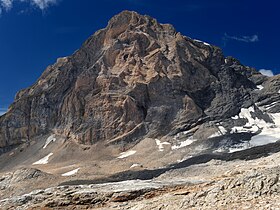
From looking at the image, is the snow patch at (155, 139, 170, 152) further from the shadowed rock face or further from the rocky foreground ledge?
the rocky foreground ledge

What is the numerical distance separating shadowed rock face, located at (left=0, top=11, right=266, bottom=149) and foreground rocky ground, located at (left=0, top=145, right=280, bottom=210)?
11105 centimetres

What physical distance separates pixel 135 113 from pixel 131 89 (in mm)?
9740

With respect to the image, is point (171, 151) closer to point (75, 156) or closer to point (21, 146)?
point (75, 156)

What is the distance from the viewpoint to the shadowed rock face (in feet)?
466

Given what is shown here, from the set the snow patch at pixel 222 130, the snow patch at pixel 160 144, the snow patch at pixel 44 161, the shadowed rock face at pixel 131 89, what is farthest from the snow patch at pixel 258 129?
the snow patch at pixel 44 161

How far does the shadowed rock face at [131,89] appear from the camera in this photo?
142 m

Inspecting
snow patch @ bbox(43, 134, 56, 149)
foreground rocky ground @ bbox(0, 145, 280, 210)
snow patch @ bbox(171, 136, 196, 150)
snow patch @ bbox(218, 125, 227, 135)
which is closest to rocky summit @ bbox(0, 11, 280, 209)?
snow patch @ bbox(171, 136, 196, 150)

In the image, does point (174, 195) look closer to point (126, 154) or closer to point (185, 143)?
point (185, 143)

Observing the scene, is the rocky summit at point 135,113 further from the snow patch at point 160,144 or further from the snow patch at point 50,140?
the snow patch at point 50,140

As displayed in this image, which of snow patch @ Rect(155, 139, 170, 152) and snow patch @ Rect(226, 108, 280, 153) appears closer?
snow patch @ Rect(226, 108, 280, 153)

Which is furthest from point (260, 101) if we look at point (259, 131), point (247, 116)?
point (259, 131)

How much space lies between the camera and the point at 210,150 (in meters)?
105

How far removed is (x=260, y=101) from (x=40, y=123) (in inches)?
3078

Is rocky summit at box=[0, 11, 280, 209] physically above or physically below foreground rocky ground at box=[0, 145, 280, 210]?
above
